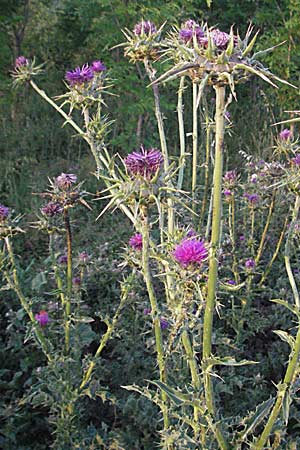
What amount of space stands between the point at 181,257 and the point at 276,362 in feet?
5.56

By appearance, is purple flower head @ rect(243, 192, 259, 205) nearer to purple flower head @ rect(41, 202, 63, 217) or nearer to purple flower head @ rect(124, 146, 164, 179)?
purple flower head @ rect(41, 202, 63, 217)

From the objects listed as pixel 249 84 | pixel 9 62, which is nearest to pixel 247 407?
pixel 9 62

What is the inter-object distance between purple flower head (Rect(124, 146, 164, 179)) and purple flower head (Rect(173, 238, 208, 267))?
0.22 m

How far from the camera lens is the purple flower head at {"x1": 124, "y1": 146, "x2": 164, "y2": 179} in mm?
1630

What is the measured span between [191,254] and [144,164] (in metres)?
0.29

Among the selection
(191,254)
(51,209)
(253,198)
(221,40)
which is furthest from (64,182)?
(253,198)

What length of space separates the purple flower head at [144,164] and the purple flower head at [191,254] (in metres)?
0.22

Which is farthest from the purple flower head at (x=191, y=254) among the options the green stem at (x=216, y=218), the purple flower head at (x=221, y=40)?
the purple flower head at (x=221, y=40)

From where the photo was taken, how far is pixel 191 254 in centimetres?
155

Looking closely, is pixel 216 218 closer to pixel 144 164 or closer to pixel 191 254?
pixel 191 254

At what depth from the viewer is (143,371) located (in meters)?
2.92

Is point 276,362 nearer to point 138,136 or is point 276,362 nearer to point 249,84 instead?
point 138,136

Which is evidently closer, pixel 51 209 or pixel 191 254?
pixel 191 254

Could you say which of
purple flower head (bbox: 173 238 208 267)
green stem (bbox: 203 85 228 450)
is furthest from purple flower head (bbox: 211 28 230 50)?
purple flower head (bbox: 173 238 208 267)
